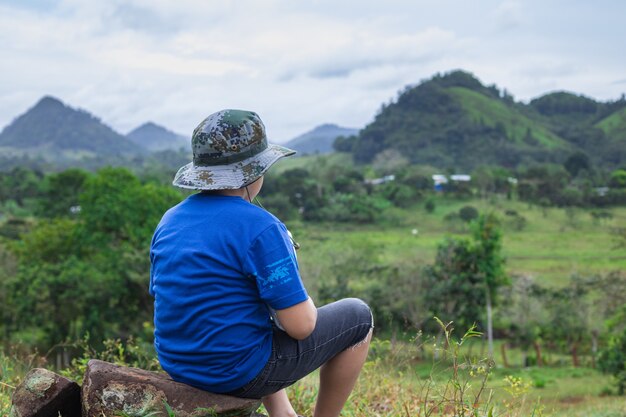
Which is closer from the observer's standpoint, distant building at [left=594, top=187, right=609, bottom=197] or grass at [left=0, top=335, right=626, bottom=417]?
grass at [left=0, top=335, right=626, bottom=417]

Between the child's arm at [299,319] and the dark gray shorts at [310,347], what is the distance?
14 cm

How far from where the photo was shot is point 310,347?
97.7 inches

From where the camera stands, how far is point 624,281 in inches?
1179

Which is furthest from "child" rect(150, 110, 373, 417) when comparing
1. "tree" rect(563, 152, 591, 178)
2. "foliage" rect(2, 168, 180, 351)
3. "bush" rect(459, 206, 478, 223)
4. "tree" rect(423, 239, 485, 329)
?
"tree" rect(563, 152, 591, 178)

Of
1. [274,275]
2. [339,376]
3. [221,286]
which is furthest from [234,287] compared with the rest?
[339,376]

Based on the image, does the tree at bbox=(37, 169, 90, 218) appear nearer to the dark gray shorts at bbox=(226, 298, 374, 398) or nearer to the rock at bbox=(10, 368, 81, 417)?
the rock at bbox=(10, 368, 81, 417)

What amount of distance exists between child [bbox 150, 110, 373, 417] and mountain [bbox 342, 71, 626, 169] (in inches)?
4015

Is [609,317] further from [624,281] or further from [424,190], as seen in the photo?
[424,190]

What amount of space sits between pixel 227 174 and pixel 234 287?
45cm

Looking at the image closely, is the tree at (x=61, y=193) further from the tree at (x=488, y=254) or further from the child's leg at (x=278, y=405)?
the child's leg at (x=278, y=405)

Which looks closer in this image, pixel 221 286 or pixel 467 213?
pixel 221 286

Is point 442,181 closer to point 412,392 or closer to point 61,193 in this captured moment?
point 61,193

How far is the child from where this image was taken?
227cm

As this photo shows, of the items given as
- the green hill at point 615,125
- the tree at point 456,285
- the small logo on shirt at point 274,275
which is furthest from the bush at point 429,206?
the green hill at point 615,125
